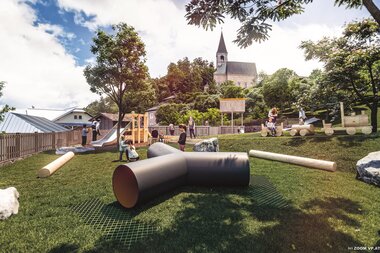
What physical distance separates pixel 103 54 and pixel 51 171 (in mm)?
12659

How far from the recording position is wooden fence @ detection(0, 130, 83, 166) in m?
12.1

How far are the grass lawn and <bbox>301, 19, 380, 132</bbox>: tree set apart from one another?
28.5 feet

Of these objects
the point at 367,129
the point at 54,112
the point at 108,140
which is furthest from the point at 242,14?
the point at 54,112

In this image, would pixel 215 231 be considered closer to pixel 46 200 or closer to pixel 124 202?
pixel 124 202

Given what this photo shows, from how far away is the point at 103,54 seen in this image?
19.0 metres

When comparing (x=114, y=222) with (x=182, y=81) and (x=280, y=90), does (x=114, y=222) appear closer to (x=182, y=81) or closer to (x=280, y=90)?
(x=280, y=90)

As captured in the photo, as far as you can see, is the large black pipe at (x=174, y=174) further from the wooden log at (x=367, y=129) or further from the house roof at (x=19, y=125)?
the house roof at (x=19, y=125)

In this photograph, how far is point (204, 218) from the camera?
4.93m

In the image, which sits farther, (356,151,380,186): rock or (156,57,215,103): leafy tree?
(156,57,215,103): leafy tree

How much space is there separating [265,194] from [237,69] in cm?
10028

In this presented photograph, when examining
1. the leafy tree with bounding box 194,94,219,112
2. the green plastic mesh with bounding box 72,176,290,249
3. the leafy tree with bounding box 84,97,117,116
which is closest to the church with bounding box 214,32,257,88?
the leafy tree with bounding box 84,97,117,116

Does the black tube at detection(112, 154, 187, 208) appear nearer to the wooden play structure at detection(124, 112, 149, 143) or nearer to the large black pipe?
the large black pipe

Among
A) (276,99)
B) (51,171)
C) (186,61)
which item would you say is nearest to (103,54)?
(51,171)

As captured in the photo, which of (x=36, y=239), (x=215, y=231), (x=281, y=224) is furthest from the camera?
(x=281, y=224)
